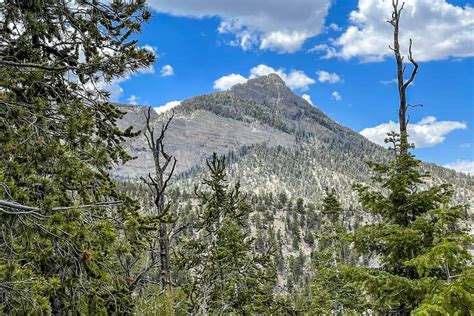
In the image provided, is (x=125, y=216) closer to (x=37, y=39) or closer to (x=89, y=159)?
(x=89, y=159)

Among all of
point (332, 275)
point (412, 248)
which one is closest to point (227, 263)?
point (332, 275)

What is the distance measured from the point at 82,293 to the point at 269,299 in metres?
12.8

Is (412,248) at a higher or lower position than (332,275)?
higher

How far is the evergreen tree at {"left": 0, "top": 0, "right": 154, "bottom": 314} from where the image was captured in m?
3.71

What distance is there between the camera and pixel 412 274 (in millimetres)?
7414

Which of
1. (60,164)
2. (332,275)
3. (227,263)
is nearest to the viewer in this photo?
(60,164)

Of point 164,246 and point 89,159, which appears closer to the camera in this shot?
point 89,159

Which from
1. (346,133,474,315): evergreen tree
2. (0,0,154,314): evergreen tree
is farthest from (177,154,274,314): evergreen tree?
(0,0,154,314): evergreen tree

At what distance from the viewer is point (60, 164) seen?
441 centimetres

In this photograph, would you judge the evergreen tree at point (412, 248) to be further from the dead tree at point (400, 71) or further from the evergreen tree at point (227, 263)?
the evergreen tree at point (227, 263)

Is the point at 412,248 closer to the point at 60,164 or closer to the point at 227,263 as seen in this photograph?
the point at 60,164

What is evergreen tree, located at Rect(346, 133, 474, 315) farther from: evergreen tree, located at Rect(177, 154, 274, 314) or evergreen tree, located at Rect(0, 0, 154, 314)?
evergreen tree, located at Rect(177, 154, 274, 314)

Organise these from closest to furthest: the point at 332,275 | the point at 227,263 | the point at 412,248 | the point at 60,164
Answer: the point at 60,164 < the point at 412,248 < the point at 332,275 < the point at 227,263

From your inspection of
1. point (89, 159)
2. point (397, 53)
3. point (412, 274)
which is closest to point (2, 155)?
point (89, 159)
